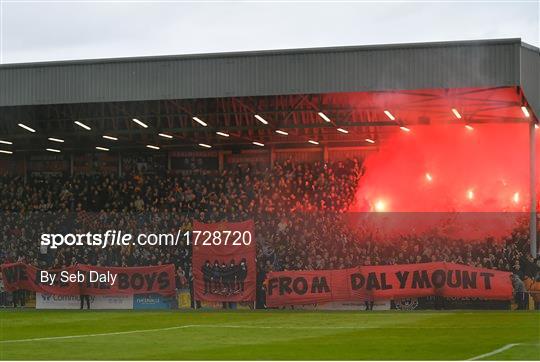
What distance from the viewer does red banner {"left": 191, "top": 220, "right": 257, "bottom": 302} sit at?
113 ft

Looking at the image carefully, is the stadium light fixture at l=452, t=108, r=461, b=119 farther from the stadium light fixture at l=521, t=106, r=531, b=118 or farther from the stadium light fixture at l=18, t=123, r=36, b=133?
the stadium light fixture at l=18, t=123, r=36, b=133

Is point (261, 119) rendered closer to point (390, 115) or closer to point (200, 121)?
point (200, 121)

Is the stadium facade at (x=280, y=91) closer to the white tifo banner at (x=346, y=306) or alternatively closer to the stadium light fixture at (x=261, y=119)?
the stadium light fixture at (x=261, y=119)

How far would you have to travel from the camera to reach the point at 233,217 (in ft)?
127

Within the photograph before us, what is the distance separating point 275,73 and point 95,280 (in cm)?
1054

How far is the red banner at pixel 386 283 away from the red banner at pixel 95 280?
4.13 metres

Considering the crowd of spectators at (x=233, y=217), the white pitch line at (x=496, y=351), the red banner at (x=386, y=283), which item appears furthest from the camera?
the crowd of spectators at (x=233, y=217)

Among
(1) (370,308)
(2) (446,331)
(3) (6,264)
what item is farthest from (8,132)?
(2) (446,331)

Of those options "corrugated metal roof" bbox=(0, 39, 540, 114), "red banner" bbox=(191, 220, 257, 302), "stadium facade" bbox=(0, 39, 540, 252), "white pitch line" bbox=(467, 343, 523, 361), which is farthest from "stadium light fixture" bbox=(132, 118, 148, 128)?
"white pitch line" bbox=(467, 343, 523, 361)

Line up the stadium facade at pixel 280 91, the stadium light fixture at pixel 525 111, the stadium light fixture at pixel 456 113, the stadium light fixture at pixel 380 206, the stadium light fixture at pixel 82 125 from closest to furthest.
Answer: the stadium facade at pixel 280 91
the stadium light fixture at pixel 525 111
the stadium light fixture at pixel 456 113
the stadium light fixture at pixel 82 125
the stadium light fixture at pixel 380 206

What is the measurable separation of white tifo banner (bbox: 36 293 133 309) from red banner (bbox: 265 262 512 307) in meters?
5.54

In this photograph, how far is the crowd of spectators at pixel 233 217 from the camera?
108ft

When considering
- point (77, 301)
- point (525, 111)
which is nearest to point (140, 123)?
point (77, 301)

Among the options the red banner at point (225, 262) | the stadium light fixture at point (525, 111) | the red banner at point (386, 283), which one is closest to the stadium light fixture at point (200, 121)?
the red banner at point (225, 262)
